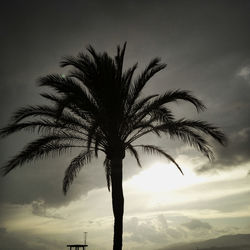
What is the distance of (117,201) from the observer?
12297 millimetres

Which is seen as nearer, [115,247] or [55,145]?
[115,247]

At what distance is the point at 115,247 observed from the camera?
11.7 m

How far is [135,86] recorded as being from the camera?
1330 centimetres

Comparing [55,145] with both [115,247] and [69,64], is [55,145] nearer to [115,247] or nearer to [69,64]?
[69,64]

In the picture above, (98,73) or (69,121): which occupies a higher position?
(98,73)

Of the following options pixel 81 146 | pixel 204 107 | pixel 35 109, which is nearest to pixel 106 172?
pixel 81 146

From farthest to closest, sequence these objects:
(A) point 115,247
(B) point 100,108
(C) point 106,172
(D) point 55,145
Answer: (C) point 106,172, (D) point 55,145, (B) point 100,108, (A) point 115,247

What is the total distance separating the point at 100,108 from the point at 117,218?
4.67m

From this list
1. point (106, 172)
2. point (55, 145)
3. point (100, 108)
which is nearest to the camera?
point (100, 108)

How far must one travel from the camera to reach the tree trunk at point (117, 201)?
11.8 meters

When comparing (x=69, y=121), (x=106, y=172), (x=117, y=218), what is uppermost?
(x=69, y=121)

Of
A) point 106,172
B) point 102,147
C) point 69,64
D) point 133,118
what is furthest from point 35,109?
point 106,172

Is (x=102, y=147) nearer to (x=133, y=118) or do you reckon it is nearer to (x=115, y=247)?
(x=133, y=118)

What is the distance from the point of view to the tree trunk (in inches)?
466
